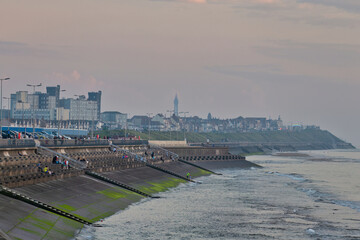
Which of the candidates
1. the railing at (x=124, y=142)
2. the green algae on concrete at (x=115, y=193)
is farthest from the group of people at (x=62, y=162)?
the railing at (x=124, y=142)

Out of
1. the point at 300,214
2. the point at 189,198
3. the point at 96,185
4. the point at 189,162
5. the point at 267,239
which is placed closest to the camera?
the point at 267,239

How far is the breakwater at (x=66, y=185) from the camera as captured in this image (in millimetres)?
55938

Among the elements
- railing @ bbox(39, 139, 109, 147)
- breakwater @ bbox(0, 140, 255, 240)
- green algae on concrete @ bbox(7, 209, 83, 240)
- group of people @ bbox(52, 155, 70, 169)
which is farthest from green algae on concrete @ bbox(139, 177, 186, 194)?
green algae on concrete @ bbox(7, 209, 83, 240)

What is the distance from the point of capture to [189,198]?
93188 millimetres

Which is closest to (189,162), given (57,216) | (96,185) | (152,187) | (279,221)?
(152,187)

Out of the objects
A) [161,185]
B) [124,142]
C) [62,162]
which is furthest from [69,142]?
[124,142]

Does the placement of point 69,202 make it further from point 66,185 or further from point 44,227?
point 44,227

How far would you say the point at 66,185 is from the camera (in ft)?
255

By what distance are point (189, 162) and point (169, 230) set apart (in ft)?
342

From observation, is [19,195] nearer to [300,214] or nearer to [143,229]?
[143,229]

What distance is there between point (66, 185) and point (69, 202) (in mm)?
8618

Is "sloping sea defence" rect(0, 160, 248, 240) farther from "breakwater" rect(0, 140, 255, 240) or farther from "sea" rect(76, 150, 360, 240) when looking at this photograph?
"sea" rect(76, 150, 360, 240)

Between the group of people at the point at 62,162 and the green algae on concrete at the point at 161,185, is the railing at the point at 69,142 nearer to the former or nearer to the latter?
the group of people at the point at 62,162

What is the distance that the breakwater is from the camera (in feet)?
184
